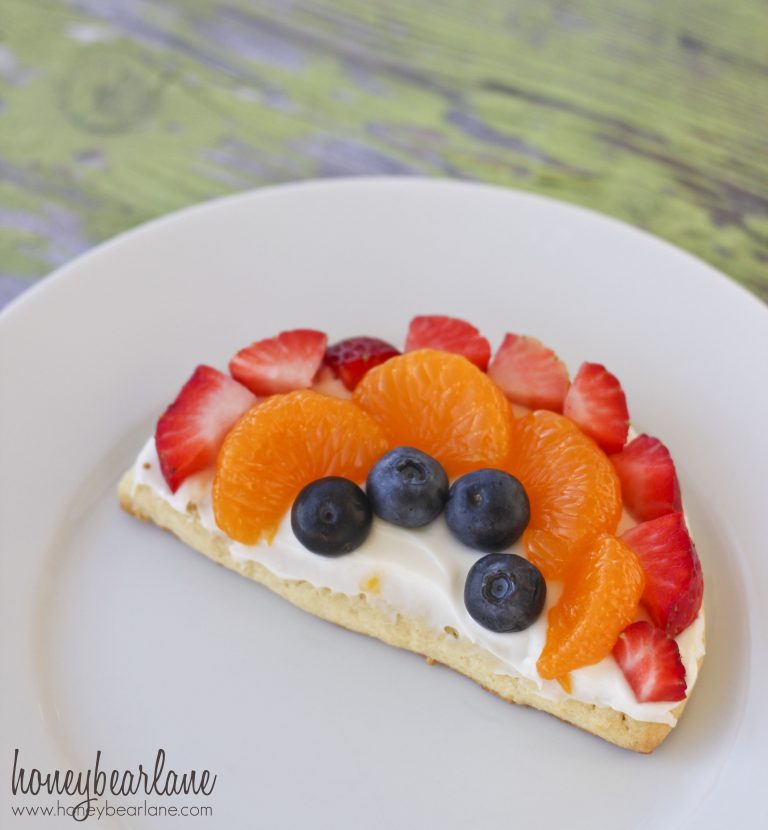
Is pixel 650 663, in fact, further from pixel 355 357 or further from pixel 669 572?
pixel 355 357

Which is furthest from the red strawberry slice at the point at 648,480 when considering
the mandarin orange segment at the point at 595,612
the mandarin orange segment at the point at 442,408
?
the mandarin orange segment at the point at 442,408

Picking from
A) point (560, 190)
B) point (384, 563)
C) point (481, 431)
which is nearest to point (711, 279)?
point (560, 190)

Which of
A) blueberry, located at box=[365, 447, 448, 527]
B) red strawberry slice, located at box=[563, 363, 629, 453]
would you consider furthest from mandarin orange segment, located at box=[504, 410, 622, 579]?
blueberry, located at box=[365, 447, 448, 527]

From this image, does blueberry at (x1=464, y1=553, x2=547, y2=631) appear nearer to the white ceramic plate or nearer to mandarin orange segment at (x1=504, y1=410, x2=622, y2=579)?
mandarin orange segment at (x1=504, y1=410, x2=622, y2=579)

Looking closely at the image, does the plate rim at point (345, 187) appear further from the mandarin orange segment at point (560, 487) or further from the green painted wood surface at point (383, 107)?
the mandarin orange segment at point (560, 487)

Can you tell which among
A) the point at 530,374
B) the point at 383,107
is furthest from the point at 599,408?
the point at 383,107

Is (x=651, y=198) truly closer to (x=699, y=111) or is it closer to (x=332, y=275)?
(x=699, y=111)
